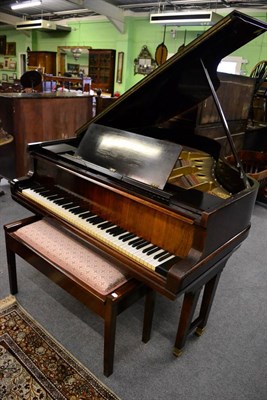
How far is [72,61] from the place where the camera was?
36.4ft

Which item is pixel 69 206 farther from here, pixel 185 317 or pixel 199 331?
pixel 199 331

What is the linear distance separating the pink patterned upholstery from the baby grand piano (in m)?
0.12

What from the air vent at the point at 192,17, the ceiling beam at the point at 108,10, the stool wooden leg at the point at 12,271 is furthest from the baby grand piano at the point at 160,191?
the ceiling beam at the point at 108,10

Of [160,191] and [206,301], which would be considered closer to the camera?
[160,191]

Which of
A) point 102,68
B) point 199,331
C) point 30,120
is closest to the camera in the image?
point 199,331

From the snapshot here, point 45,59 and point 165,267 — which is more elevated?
point 45,59

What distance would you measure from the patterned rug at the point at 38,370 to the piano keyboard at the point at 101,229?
746mm

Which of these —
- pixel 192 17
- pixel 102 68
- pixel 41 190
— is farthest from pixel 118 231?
pixel 102 68

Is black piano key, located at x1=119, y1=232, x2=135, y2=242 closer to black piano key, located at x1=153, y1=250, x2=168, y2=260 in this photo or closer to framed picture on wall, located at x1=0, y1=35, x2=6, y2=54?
black piano key, located at x1=153, y1=250, x2=168, y2=260

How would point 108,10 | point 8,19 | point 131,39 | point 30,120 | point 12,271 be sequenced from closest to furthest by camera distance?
point 12,271
point 30,120
point 108,10
point 131,39
point 8,19

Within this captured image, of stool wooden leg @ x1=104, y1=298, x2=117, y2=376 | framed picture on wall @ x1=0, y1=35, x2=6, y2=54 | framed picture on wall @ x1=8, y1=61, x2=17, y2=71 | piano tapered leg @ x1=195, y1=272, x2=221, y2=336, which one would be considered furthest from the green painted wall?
stool wooden leg @ x1=104, y1=298, x2=117, y2=376

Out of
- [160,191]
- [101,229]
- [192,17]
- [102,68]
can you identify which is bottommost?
[101,229]

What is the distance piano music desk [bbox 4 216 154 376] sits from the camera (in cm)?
149

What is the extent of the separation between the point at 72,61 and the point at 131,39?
3.01 meters
